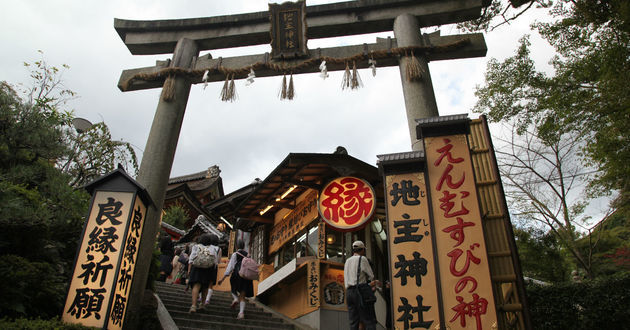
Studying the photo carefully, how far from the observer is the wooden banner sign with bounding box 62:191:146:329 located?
650 centimetres

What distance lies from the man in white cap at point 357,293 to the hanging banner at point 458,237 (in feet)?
5.37

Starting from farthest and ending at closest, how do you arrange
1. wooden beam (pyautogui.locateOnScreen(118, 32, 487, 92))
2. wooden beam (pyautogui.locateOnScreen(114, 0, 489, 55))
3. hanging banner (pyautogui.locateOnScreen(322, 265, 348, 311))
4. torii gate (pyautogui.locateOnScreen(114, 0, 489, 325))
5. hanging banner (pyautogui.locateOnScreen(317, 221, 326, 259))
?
hanging banner (pyautogui.locateOnScreen(317, 221, 326, 259)), hanging banner (pyautogui.locateOnScreen(322, 265, 348, 311)), wooden beam (pyautogui.locateOnScreen(114, 0, 489, 55)), wooden beam (pyautogui.locateOnScreen(118, 32, 487, 92)), torii gate (pyautogui.locateOnScreen(114, 0, 489, 325))

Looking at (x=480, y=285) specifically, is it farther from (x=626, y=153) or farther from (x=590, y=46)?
(x=590, y=46)

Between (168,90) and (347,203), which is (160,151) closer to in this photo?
(168,90)

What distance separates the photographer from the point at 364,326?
736cm

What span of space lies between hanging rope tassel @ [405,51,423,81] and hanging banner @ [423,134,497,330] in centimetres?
336

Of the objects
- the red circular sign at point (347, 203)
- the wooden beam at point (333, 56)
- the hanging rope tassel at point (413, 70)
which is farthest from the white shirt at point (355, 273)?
the wooden beam at point (333, 56)

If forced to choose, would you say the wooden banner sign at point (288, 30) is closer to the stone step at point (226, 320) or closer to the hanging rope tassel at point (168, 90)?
the hanging rope tassel at point (168, 90)

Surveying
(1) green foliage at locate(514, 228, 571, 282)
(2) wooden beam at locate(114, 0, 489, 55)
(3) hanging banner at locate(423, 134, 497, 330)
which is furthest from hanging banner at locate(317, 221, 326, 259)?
(1) green foliage at locate(514, 228, 571, 282)

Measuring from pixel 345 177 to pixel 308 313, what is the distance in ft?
14.2

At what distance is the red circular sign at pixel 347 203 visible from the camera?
37.5 ft

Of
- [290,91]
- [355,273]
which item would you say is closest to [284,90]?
[290,91]

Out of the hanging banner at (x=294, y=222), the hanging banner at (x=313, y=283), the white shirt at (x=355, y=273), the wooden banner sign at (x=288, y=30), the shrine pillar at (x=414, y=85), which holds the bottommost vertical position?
the white shirt at (x=355, y=273)

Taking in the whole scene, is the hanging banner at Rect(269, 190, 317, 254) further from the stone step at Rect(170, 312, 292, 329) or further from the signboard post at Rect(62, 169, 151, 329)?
the signboard post at Rect(62, 169, 151, 329)
